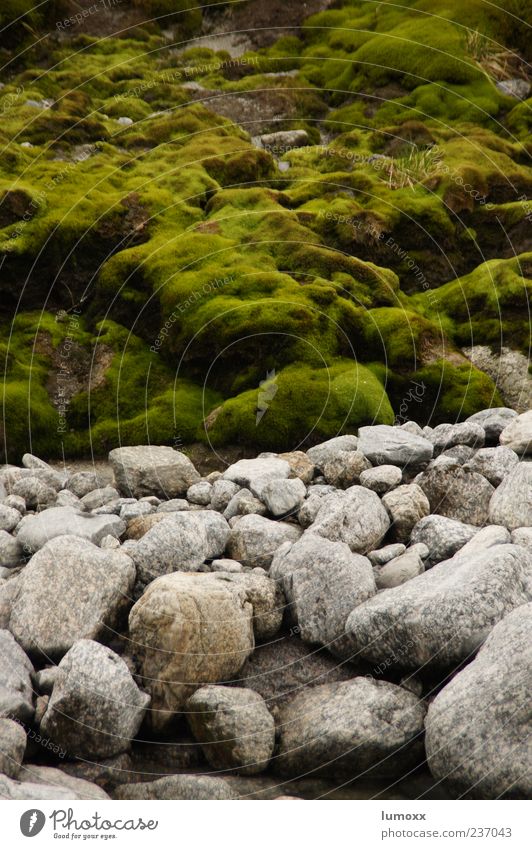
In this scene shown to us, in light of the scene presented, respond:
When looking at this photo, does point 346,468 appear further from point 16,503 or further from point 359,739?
point 16,503

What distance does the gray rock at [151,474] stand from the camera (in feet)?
37.3

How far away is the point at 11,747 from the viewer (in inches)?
215

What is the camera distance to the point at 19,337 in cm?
1578

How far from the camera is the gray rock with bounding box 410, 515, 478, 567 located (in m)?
7.78

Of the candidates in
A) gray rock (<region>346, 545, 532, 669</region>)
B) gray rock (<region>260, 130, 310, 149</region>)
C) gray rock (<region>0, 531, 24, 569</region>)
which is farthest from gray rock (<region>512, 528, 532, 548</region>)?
gray rock (<region>260, 130, 310, 149</region>)

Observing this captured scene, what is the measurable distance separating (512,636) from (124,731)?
3.51m

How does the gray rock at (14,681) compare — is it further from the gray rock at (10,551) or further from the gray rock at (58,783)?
the gray rock at (10,551)

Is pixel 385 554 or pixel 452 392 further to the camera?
pixel 452 392

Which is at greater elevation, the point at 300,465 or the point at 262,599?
the point at 262,599

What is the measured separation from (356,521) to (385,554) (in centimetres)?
62

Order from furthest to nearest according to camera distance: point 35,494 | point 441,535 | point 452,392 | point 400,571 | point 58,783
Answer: point 452,392, point 35,494, point 441,535, point 400,571, point 58,783

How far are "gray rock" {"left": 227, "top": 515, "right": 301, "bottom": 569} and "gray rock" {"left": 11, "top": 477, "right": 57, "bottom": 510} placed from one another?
3574 millimetres

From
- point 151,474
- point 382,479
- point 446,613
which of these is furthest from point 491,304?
point 446,613

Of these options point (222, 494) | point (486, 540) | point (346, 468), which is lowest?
point (222, 494)
